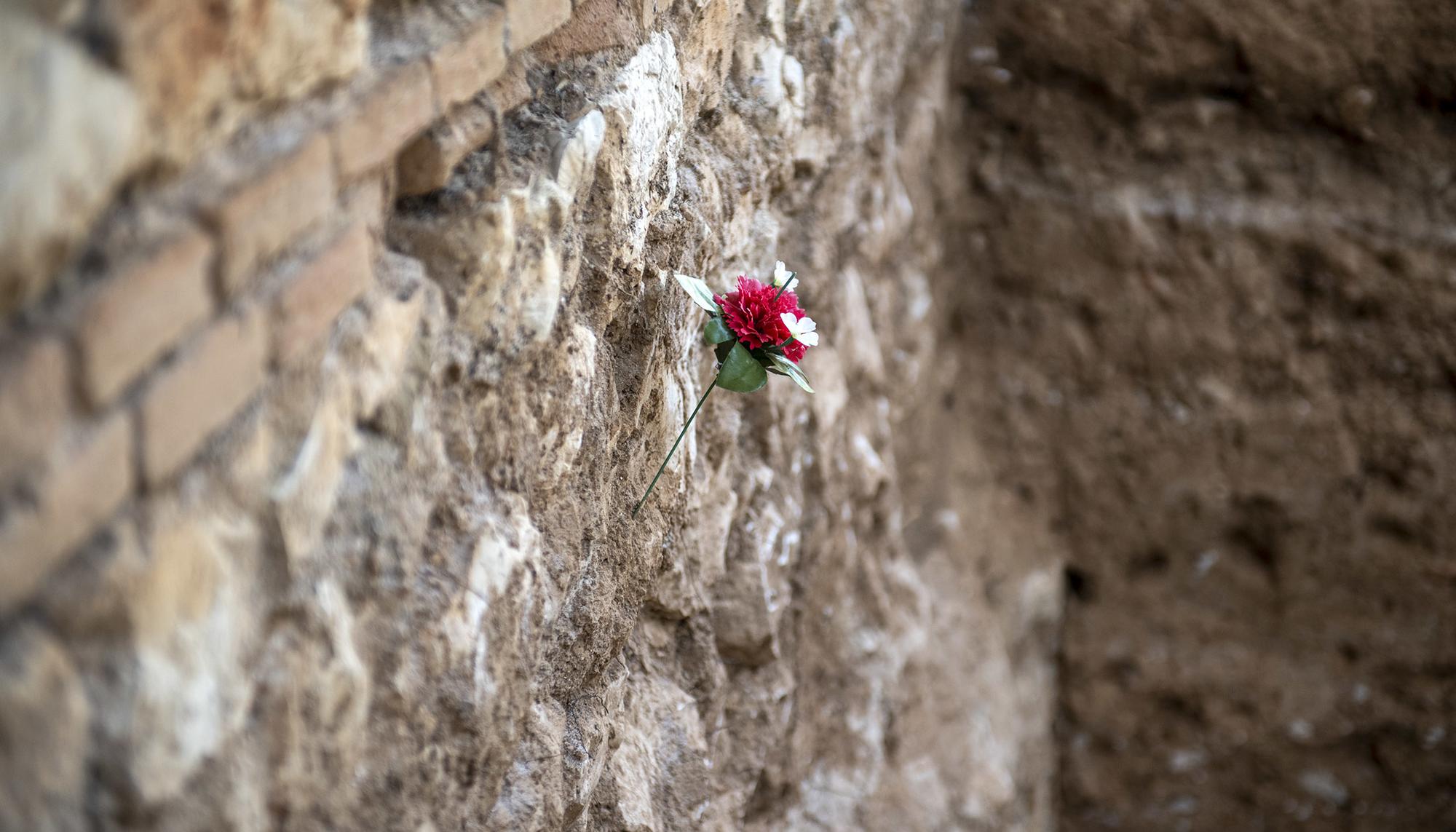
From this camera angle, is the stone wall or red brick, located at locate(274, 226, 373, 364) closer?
the stone wall

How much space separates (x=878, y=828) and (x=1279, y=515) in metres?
1.40

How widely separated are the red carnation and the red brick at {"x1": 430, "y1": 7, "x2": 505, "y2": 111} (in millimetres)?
358

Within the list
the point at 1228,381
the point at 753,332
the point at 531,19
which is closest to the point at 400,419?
the point at 531,19

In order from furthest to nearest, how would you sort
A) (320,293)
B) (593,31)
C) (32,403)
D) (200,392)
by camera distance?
(593,31) < (320,293) < (200,392) < (32,403)

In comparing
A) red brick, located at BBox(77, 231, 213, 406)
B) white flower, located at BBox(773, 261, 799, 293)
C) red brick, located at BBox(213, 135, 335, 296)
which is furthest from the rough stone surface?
red brick, located at BBox(77, 231, 213, 406)

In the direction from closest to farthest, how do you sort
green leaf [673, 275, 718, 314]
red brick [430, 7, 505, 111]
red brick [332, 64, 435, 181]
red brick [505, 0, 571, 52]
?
1. red brick [332, 64, 435, 181]
2. red brick [430, 7, 505, 111]
3. red brick [505, 0, 571, 52]
4. green leaf [673, 275, 718, 314]

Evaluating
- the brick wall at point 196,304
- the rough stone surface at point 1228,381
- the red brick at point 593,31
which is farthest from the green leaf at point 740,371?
the rough stone surface at point 1228,381

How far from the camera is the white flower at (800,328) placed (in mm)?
1214

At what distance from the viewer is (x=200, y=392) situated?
63 cm

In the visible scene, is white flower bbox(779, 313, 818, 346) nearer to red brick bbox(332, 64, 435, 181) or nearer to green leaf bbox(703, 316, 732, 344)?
green leaf bbox(703, 316, 732, 344)

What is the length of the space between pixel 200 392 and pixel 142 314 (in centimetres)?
6

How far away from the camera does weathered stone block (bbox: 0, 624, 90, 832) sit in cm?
52

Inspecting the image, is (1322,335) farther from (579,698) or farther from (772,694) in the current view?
(579,698)

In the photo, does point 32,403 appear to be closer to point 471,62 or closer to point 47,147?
point 47,147
